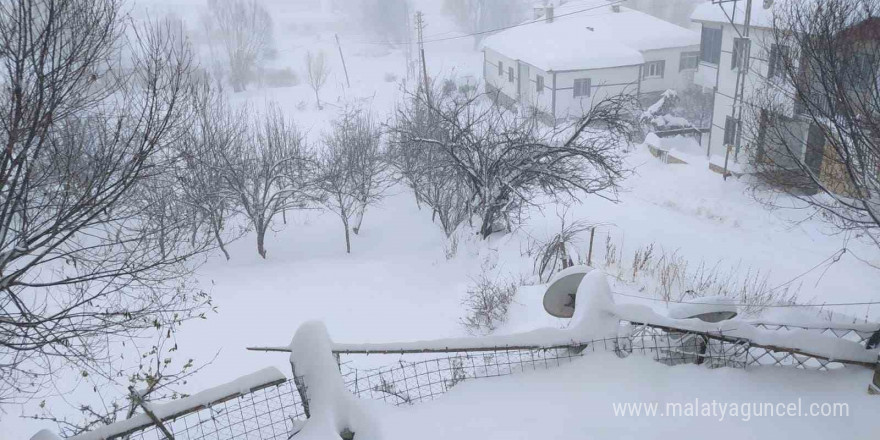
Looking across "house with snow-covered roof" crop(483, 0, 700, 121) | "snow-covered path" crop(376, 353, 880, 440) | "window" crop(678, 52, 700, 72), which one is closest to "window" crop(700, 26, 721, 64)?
"house with snow-covered roof" crop(483, 0, 700, 121)

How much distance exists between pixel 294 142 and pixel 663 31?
24334 millimetres

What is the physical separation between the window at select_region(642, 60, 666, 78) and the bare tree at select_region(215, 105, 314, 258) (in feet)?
70.5

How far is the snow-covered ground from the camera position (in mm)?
4172

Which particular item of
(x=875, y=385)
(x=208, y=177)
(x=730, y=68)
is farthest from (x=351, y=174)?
(x=875, y=385)

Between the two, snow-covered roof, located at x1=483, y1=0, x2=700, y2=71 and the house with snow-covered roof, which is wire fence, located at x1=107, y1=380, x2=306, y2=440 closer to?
the house with snow-covered roof

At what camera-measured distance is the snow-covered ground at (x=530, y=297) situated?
4172 mm

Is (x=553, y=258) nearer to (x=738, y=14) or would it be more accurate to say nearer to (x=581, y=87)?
(x=738, y=14)

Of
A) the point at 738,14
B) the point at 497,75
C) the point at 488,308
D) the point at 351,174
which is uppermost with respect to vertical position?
the point at 738,14

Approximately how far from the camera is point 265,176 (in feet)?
54.1

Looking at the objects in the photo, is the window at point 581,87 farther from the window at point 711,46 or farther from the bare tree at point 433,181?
the bare tree at point 433,181

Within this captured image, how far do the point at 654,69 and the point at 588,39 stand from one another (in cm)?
444

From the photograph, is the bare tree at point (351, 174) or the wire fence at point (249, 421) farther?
the bare tree at point (351, 174)

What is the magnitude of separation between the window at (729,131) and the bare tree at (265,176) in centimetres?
1560

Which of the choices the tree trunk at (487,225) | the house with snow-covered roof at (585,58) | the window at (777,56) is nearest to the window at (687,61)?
Answer: the house with snow-covered roof at (585,58)
